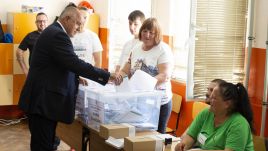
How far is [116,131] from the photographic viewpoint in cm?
256

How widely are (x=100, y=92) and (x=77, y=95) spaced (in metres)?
0.37

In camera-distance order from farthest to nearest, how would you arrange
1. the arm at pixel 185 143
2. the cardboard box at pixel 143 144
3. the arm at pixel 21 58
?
1. the arm at pixel 21 58
2. the arm at pixel 185 143
3. the cardboard box at pixel 143 144

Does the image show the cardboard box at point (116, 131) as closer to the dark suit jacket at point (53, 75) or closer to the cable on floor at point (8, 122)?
the dark suit jacket at point (53, 75)

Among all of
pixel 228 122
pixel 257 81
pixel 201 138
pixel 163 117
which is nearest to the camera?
pixel 228 122

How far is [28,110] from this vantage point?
2738mm

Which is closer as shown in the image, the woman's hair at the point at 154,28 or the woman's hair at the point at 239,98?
the woman's hair at the point at 239,98

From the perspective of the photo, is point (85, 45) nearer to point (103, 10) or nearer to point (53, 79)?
point (53, 79)

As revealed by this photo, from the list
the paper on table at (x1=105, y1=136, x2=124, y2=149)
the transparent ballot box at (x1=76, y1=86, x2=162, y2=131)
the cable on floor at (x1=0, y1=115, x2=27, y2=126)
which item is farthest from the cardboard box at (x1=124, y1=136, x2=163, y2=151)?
the cable on floor at (x1=0, y1=115, x2=27, y2=126)

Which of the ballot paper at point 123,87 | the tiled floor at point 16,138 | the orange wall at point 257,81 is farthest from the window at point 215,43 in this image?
the tiled floor at point 16,138

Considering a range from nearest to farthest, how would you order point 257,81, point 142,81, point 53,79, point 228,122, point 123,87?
point 228,122, point 53,79, point 142,81, point 123,87, point 257,81

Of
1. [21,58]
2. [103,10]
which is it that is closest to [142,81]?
[21,58]

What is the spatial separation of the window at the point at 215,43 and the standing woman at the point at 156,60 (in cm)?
23

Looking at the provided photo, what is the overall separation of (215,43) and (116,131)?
4.12 ft

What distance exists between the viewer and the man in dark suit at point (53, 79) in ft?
8.84
